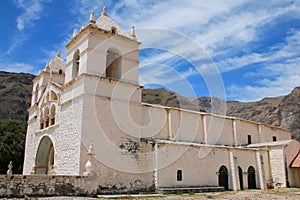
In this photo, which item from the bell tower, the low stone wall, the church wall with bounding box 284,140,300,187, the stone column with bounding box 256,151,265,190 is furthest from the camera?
the church wall with bounding box 284,140,300,187

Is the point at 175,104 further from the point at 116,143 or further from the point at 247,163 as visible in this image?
the point at 116,143

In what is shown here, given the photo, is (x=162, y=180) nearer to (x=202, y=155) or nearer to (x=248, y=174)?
(x=202, y=155)

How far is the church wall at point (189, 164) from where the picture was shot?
18.6 meters

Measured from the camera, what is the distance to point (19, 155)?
3350cm

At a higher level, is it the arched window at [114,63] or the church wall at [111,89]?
the arched window at [114,63]

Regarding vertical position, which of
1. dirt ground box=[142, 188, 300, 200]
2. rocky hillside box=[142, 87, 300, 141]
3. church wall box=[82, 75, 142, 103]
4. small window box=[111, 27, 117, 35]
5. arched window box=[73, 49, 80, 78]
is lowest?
dirt ground box=[142, 188, 300, 200]

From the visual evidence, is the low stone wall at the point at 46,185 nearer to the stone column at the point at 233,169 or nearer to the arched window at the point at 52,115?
the arched window at the point at 52,115

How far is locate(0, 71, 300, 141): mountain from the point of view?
54.4 meters

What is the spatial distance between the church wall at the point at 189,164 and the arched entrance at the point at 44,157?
10356 mm

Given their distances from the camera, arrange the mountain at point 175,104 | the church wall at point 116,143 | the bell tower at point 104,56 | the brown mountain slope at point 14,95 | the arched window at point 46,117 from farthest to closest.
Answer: the brown mountain slope at point 14,95 → the mountain at point 175,104 → the arched window at point 46,117 → the bell tower at point 104,56 → the church wall at point 116,143

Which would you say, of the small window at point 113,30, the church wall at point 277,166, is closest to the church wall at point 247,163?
the church wall at point 277,166

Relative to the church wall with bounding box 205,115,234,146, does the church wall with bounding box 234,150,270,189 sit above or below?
below

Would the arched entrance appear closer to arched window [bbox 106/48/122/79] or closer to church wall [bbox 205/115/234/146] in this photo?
arched window [bbox 106/48/122/79]

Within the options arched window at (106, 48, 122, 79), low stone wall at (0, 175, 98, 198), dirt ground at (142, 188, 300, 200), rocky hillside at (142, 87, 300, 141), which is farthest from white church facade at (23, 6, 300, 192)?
rocky hillside at (142, 87, 300, 141)
